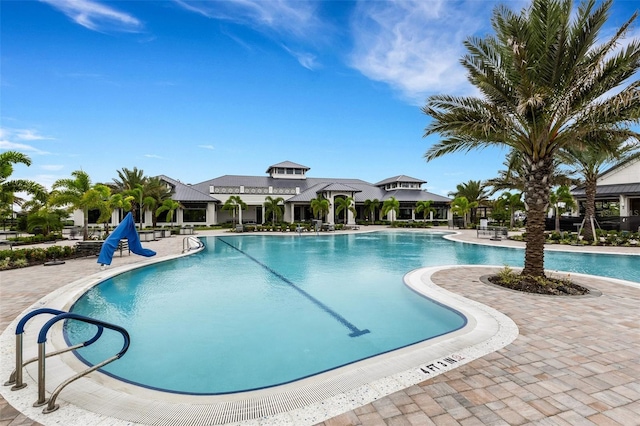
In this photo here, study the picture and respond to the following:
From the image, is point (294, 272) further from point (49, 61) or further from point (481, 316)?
point (49, 61)

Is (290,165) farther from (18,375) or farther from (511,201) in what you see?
(18,375)

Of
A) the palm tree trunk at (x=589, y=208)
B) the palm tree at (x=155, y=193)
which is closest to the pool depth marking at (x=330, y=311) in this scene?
the palm tree trunk at (x=589, y=208)

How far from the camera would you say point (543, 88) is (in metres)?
7.67

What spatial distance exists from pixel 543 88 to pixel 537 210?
3.38 m

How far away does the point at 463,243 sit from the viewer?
75.5ft

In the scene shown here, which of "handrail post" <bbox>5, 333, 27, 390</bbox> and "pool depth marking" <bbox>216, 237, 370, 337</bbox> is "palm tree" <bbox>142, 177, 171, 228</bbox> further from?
"handrail post" <bbox>5, 333, 27, 390</bbox>

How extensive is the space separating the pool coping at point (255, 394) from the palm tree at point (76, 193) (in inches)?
587

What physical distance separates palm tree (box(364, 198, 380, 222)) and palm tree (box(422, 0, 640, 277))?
113 feet

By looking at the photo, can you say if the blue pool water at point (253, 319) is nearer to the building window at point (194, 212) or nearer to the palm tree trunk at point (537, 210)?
the palm tree trunk at point (537, 210)

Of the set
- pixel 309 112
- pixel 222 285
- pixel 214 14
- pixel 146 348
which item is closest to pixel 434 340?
pixel 146 348

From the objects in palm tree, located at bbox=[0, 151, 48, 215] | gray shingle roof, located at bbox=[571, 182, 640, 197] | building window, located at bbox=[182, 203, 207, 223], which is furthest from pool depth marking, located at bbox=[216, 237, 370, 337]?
gray shingle roof, located at bbox=[571, 182, 640, 197]

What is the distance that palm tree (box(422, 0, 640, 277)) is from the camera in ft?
24.8

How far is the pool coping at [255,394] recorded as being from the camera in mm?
3109

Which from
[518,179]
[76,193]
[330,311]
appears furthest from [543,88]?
[518,179]
